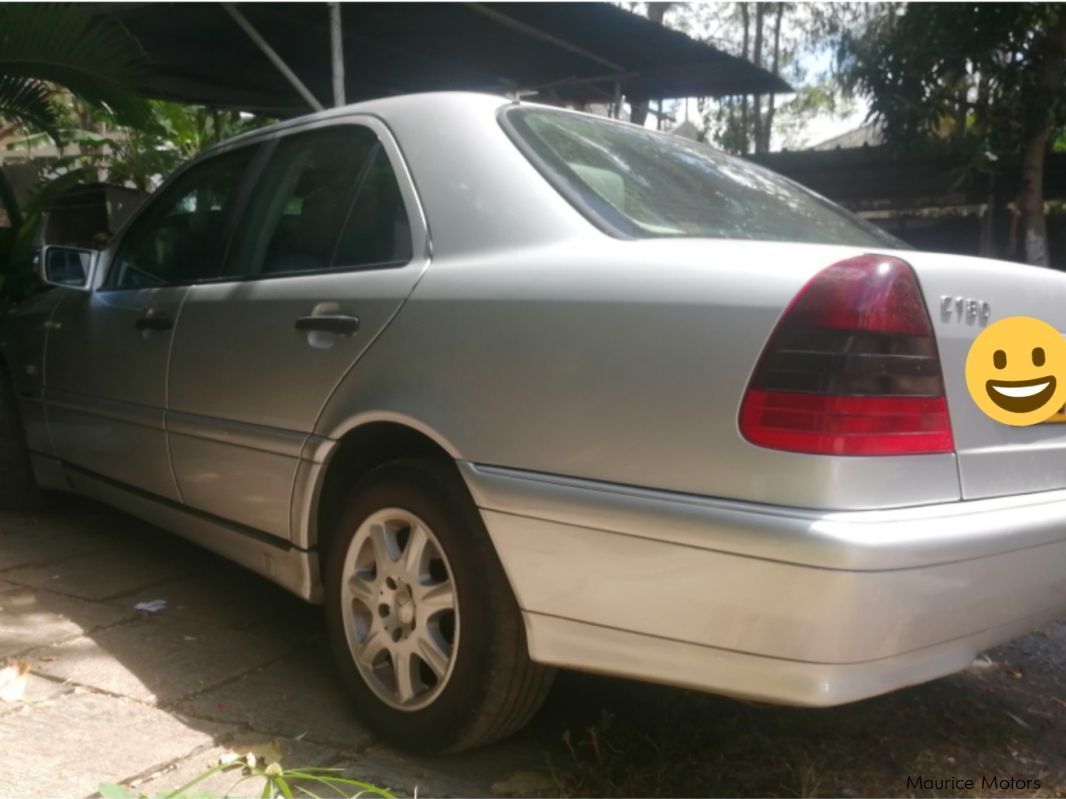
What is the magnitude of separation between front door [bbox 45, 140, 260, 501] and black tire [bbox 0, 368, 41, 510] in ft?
1.48

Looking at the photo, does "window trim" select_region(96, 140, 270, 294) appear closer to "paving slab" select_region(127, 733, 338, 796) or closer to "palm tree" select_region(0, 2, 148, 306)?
"paving slab" select_region(127, 733, 338, 796)

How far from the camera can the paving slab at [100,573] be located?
366 centimetres

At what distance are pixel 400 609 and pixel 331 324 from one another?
74cm

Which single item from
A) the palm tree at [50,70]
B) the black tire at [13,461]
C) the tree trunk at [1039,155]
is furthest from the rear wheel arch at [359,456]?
the tree trunk at [1039,155]

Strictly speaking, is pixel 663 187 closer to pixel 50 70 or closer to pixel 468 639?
pixel 468 639

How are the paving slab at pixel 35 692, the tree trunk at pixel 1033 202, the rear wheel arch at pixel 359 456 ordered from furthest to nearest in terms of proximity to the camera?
1. the tree trunk at pixel 1033 202
2. the paving slab at pixel 35 692
3. the rear wheel arch at pixel 359 456

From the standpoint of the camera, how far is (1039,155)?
8.37 meters

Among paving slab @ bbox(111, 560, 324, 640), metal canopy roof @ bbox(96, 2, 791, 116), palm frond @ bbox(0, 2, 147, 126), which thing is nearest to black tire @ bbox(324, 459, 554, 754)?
paving slab @ bbox(111, 560, 324, 640)

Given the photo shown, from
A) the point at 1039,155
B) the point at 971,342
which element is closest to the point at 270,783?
the point at 971,342

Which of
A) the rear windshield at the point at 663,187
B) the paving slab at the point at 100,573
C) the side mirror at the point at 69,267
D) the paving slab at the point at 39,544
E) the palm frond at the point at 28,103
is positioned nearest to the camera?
the rear windshield at the point at 663,187

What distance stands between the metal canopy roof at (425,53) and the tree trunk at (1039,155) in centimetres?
206

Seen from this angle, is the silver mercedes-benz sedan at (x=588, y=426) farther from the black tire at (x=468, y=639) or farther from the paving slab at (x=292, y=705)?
the paving slab at (x=292, y=705)

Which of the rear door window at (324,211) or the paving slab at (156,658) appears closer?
the rear door window at (324,211)

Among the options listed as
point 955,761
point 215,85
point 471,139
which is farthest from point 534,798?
point 215,85
